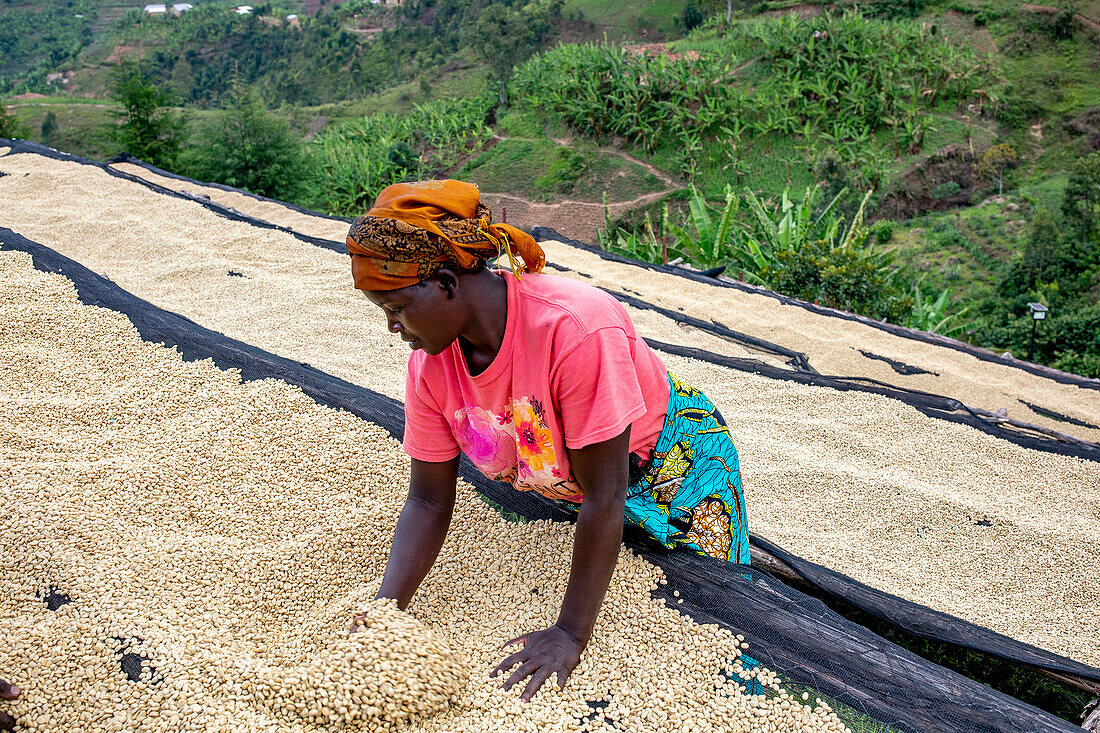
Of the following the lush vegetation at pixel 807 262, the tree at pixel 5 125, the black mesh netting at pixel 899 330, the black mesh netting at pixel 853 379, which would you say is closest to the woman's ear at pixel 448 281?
the black mesh netting at pixel 853 379

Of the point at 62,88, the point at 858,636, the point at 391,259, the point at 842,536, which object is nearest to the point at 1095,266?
the point at 842,536

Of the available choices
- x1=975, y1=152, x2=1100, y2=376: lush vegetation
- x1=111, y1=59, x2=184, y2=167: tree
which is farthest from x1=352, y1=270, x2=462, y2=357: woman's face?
x1=111, y1=59, x2=184, y2=167: tree

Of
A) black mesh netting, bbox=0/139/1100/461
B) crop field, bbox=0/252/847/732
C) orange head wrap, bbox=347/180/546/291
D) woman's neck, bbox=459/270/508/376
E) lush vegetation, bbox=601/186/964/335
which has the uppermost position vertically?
orange head wrap, bbox=347/180/546/291

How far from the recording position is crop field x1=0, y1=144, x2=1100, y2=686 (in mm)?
2621

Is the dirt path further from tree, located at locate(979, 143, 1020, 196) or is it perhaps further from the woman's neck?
the woman's neck

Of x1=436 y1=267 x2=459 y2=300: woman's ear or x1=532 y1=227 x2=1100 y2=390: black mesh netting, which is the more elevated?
x1=436 y1=267 x2=459 y2=300: woman's ear

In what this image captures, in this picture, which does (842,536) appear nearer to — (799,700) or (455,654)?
(799,700)

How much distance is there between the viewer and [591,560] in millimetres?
1395

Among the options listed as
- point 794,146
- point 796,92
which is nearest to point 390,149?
point 794,146

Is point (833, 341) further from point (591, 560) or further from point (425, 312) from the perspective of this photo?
point (425, 312)

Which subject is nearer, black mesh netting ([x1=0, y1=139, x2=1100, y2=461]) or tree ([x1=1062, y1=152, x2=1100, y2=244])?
black mesh netting ([x1=0, y1=139, x2=1100, y2=461])

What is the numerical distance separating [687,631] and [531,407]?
65cm

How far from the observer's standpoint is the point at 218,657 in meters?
1.50

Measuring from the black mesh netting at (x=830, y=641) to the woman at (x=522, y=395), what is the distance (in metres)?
0.23
